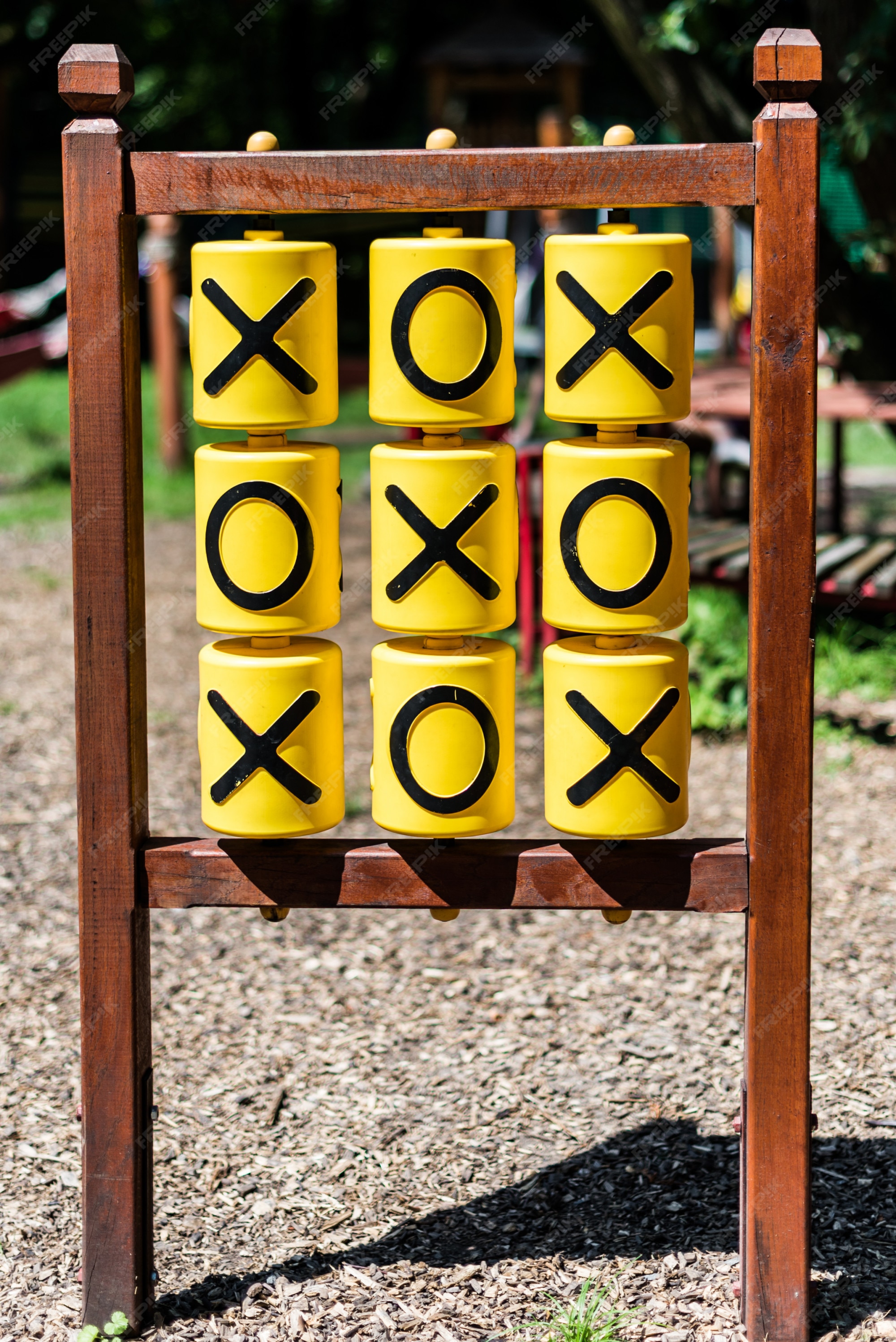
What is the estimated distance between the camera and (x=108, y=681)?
2.27m

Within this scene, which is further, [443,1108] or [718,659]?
[718,659]

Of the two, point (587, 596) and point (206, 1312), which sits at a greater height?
point (587, 596)

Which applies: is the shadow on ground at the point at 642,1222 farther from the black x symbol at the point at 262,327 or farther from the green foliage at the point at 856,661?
the green foliage at the point at 856,661

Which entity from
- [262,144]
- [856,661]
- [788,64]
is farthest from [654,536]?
[856,661]

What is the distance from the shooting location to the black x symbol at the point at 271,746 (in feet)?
7.39

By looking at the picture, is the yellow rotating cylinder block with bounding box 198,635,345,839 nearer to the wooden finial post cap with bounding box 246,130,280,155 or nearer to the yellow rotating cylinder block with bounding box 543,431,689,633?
the yellow rotating cylinder block with bounding box 543,431,689,633

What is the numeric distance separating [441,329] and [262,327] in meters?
0.25

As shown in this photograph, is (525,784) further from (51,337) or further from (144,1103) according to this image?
(51,337)

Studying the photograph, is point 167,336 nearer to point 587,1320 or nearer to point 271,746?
point 271,746

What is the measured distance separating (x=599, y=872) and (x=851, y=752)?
10.3 ft

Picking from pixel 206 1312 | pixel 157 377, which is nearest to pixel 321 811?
pixel 206 1312

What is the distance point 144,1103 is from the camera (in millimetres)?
2385

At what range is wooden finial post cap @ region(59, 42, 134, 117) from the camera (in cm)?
216

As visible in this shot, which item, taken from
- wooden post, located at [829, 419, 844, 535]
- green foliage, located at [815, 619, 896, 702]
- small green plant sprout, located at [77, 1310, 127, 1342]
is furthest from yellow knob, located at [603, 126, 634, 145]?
wooden post, located at [829, 419, 844, 535]
